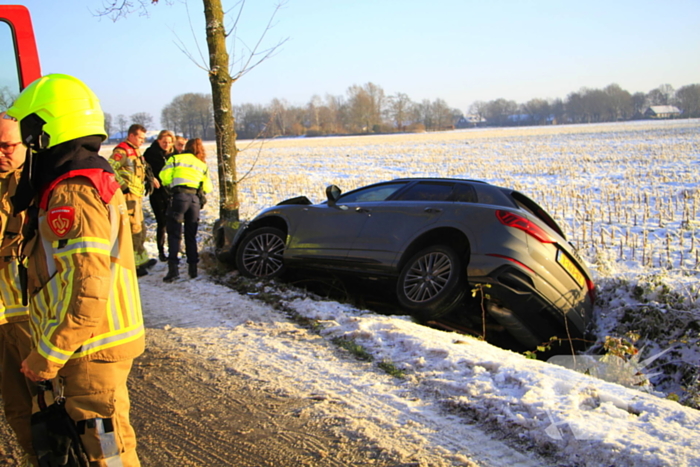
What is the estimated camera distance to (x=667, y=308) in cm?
575

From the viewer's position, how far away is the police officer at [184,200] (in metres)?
7.17

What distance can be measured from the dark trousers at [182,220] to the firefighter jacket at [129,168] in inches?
19.9

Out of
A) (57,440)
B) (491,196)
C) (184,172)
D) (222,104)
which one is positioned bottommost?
(57,440)

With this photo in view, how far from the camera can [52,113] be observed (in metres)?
2.20

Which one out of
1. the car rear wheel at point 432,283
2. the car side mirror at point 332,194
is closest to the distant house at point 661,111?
the car side mirror at point 332,194

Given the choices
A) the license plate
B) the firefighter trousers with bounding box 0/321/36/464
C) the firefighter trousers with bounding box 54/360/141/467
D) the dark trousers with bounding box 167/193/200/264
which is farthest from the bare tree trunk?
the firefighter trousers with bounding box 54/360/141/467

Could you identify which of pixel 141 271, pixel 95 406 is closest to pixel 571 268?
pixel 95 406

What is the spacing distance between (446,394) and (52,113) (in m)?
2.85

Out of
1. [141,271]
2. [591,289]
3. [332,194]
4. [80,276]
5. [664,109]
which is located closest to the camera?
[80,276]

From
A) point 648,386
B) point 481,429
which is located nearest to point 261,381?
point 481,429

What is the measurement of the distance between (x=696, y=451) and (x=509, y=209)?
2.71 meters

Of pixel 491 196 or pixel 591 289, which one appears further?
pixel 591 289

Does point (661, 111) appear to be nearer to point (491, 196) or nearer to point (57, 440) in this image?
point (491, 196)

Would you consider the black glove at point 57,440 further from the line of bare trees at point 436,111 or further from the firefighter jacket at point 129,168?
the line of bare trees at point 436,111
